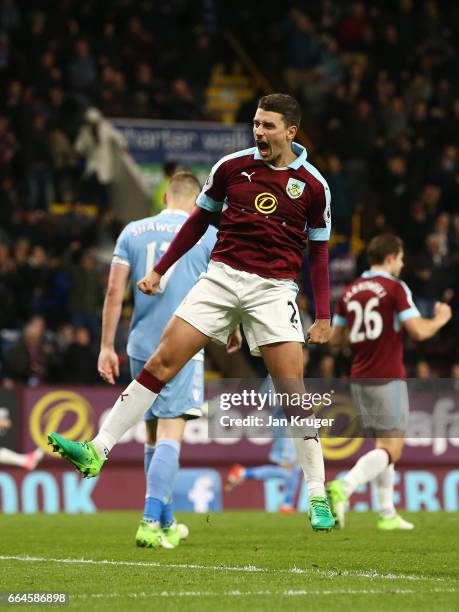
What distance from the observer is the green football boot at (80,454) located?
23.4 ft

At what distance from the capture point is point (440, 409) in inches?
584

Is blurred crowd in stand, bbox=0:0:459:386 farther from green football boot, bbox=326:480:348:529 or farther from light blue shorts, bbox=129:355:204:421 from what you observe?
light blue shorts, bbox=129:355:204:421

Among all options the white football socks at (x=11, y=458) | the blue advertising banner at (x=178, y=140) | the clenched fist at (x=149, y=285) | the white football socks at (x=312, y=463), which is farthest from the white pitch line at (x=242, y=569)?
the blue advertising banner at (x=178, y=140)

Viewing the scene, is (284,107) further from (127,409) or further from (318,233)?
(127,409)

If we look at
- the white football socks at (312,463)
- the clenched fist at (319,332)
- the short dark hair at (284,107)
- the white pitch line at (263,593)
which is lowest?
the white pitch line at (263,593)

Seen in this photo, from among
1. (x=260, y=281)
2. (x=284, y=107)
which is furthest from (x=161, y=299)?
(x=284, y=107)

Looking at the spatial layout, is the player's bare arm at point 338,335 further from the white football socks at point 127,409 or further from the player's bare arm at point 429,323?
the white football socks at point 127,409

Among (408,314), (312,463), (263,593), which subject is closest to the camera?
(263,593)

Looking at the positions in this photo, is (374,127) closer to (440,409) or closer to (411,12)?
(411,12)

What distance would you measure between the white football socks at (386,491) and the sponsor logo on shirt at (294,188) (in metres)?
3.84

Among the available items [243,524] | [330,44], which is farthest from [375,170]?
[243,524]

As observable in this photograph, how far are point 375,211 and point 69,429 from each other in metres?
7.47

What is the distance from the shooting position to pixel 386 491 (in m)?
10.9

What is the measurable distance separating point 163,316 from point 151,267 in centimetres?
32
